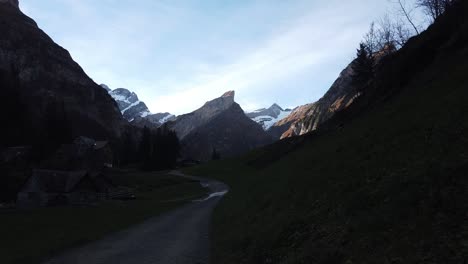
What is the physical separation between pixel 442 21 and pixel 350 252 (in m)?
36.5

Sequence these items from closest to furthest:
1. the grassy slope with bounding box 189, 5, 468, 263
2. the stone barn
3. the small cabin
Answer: the grassy slope with bounding box 189, 5, 468, 263
the stone barn
the small cabin

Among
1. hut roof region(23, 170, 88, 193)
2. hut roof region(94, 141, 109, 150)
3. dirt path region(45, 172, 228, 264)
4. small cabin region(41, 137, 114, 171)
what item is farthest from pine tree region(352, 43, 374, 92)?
hut roof region(94, 141, 109, 150)

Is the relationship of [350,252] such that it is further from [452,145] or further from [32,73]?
[32,73]

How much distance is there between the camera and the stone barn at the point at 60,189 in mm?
66625

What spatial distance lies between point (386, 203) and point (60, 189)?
70479 mm

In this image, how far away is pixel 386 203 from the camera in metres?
11.8

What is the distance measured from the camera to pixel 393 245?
9164 millimetres

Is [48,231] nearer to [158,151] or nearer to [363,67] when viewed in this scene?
[363,67]

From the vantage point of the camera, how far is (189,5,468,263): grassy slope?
9070mm

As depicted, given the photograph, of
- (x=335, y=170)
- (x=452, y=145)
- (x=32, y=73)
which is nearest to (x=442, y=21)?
(x=335, y=170)

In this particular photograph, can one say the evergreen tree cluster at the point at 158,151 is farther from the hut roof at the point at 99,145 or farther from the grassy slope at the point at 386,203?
the grassy slope at the point at 386,203

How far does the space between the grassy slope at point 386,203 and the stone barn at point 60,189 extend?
54.0 meters

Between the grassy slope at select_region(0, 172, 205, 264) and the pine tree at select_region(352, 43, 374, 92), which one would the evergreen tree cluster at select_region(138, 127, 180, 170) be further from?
the grassy slope at select_region(0, 172, 205, 264)

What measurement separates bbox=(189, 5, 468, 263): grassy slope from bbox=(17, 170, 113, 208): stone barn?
2126 inches
